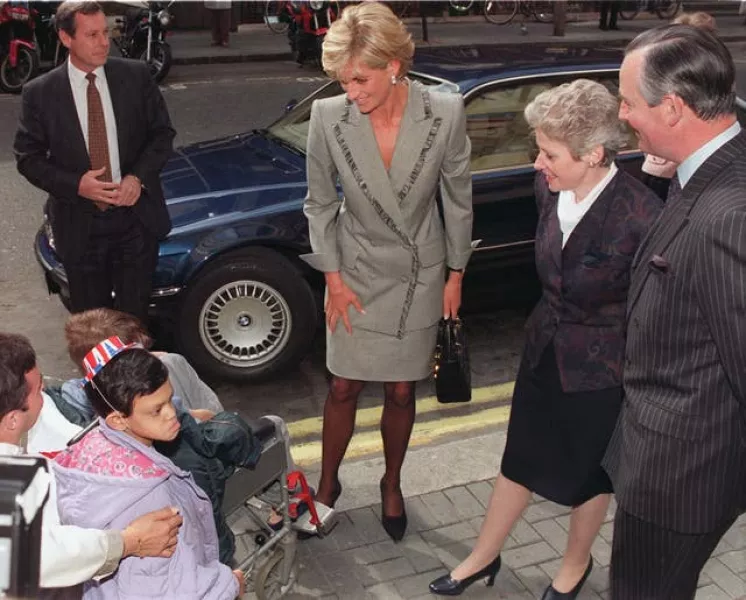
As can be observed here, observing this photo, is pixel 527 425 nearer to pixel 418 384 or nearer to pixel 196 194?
pixel 418 384

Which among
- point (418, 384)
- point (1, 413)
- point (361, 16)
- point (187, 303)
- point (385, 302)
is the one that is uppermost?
point (361, 16)

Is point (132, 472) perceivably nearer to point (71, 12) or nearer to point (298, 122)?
point (71, 12)

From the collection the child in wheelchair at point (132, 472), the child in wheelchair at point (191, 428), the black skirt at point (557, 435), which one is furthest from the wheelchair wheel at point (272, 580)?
the black skirt at point (557, 435)

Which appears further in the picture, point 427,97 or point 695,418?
point 427,97

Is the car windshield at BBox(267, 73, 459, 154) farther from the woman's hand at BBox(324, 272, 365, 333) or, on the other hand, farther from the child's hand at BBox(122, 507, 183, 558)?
the child's hand at BBox(122, 507, 183, 558)

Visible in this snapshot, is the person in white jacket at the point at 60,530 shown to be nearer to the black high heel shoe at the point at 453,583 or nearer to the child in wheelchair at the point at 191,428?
the child in wheelchair at the point at 191,428

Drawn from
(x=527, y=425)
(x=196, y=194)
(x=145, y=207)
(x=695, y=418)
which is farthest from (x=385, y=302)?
(x=196, y=194)

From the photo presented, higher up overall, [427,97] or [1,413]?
[427,97]

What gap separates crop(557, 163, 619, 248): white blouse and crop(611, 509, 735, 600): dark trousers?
0.94 meters

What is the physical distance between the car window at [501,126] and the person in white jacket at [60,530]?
3464mm

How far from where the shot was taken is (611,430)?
3.43m

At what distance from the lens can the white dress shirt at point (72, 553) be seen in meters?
2.10

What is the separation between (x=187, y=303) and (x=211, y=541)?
8.24 feet

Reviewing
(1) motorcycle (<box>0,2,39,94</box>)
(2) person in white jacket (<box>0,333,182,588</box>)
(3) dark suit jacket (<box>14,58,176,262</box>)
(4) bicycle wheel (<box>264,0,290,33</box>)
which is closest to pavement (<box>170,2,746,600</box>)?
(2) person in white jacket (<box>0,333,182,588</box>)
